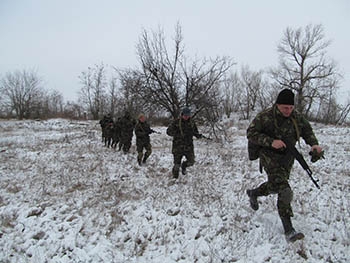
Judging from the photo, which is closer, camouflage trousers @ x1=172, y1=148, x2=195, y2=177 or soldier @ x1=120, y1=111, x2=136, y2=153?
camouflage trousers @ x1=172, y1=148, x2=195, y2=177

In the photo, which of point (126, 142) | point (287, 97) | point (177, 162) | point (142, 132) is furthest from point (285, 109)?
point (126, 142)

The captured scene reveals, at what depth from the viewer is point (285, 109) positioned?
3387 millimetres

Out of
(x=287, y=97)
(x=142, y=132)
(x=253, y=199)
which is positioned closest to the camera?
(x=287, y=97)

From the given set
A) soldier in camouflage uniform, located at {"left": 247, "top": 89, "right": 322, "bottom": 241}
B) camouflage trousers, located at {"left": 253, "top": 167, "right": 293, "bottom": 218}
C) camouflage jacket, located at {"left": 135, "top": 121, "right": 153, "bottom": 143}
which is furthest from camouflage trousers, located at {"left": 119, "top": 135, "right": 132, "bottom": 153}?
camouflage trousers, located at {"left": 253, "top": 167, "right": 293, "bottom": 218}

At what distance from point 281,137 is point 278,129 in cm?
13

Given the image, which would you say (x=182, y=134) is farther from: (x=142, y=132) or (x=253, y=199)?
(x=253, y=199)

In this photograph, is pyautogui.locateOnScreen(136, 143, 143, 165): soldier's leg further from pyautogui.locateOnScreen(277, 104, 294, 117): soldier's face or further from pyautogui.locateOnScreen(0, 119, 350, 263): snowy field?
pyautogui.locateOnScreen(277, 104, 294, 117): soldier's face

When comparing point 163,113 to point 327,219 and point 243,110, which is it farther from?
point 243,110

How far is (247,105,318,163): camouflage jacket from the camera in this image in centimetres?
348

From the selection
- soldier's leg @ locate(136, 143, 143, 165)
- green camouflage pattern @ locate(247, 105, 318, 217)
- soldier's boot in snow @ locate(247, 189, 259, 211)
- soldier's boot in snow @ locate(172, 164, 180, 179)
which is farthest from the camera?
soldier's leg @ locate(136, 143, 143, 165)

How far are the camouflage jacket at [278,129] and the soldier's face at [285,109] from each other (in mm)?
57

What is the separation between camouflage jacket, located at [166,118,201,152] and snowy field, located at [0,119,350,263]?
113cm

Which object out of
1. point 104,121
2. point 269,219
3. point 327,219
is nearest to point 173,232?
point 269,219

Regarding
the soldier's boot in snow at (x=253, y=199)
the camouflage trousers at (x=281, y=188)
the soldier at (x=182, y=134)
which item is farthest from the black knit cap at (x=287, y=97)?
the soldier at (x=182, y=134)
